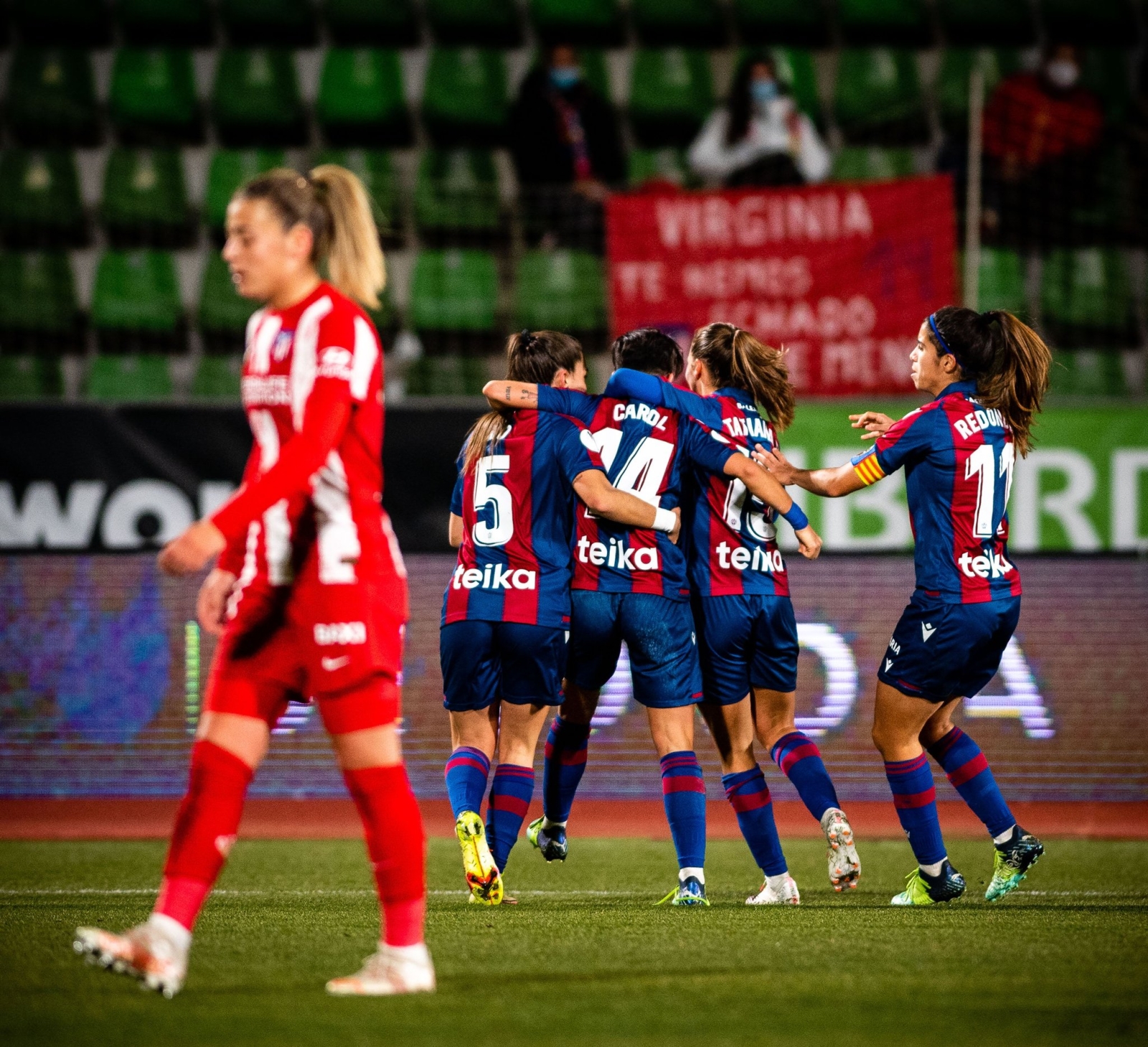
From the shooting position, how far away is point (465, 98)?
40.1ft

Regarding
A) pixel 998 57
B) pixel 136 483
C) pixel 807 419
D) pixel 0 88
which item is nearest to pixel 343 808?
pixel 136 483

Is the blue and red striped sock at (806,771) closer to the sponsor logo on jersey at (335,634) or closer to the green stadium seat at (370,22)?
the sponsor logo on jersey at (335,634)

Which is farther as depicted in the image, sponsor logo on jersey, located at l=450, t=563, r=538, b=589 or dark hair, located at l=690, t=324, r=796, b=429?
dark hair, located at l=690, t=324, r=796, b=429

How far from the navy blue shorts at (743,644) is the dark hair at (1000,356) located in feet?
3.41

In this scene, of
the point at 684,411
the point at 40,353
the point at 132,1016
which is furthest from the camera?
the point at 40,353

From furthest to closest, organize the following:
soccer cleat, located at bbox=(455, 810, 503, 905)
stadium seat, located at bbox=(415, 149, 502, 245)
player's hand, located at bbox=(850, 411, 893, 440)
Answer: stadium seat, located at bbox=(415, 149, 502, 245) < player's hand, located at bbox=(850, 411, 893, 440) < soccer cleat, located at bbox=(455, 810, 503, 905)

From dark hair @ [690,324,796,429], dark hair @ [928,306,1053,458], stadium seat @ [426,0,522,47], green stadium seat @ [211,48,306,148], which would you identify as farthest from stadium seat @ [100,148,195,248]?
dark hair @ [928,306,1053,458]

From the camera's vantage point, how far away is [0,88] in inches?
476

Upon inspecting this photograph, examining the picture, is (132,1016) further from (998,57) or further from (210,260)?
(998,57)

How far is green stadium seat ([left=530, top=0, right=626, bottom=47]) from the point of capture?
41.4 feet

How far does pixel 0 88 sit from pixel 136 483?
5.04 m

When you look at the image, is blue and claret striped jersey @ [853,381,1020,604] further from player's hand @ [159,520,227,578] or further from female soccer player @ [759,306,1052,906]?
player's hand @ [159,520,227,578]

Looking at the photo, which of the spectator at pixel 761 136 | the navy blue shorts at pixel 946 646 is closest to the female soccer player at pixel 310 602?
the navy blue shorts at pixel 946 646

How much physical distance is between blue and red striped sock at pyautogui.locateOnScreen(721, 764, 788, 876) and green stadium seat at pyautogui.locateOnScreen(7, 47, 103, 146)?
901cm
